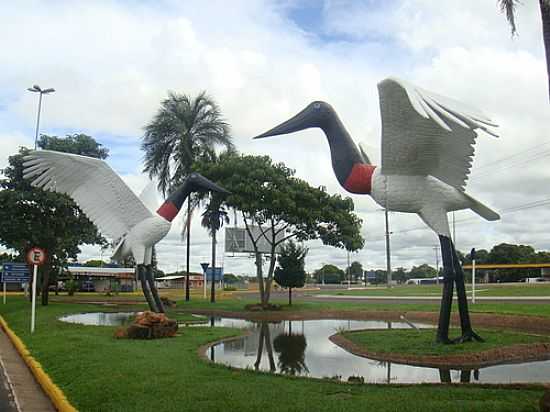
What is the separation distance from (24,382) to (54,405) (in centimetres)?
191

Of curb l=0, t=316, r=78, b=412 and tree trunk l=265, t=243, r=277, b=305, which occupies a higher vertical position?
tree trunk l=265, t=243, r=277, b=305

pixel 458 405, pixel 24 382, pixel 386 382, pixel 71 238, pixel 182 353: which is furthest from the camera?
pixel 71 238

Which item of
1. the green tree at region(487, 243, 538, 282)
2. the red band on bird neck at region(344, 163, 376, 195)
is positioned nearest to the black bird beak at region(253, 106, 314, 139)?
the red band on bird neck at region(344, 163, 376, 195)

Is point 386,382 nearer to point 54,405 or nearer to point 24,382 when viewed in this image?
point 54,405

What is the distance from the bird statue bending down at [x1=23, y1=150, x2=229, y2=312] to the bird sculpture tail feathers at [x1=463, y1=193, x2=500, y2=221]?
8.51 metres

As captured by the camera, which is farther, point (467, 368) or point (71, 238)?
point (71, 238)

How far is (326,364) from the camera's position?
9852 millimetres

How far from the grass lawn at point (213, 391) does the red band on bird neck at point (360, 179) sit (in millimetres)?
4072

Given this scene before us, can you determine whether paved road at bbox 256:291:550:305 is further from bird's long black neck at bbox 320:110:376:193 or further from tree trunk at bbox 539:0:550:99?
tree trunk at bbox 539:0:550:99

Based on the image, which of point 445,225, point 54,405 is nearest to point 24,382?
point 54,405

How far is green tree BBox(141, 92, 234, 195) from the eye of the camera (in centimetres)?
2792

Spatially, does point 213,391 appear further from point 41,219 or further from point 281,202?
point 41,219

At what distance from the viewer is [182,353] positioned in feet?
33.4

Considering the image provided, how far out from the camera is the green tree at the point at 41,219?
2464 centimetres
